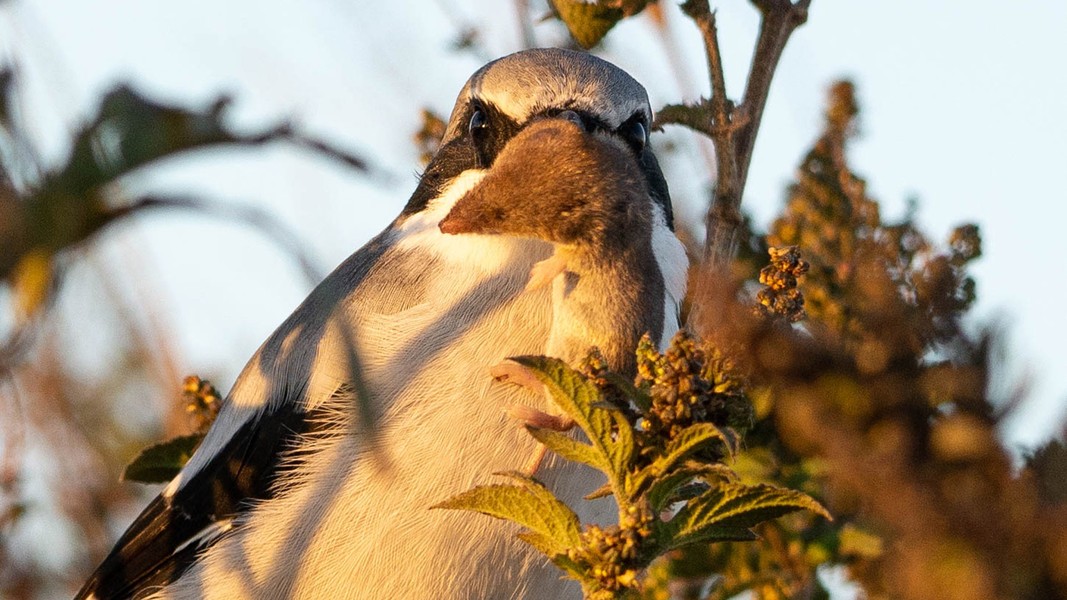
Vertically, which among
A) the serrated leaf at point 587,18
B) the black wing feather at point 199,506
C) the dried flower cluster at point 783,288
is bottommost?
the black wing feather at point 199,506

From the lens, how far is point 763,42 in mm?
2475

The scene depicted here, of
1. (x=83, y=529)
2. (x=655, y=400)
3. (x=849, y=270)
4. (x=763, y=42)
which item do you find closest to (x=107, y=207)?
(x=655, y=400)

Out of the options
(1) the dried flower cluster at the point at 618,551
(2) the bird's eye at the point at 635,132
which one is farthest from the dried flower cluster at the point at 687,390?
(2) the bird's eye at the point at 635,132

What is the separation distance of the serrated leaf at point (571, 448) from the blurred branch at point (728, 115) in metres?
0.55

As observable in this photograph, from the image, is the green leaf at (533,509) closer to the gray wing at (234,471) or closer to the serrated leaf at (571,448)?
the serrated leaf at (571,448)

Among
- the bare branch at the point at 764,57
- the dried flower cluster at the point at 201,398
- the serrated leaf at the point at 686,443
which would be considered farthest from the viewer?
the dried flower cluster at the point at 201,398

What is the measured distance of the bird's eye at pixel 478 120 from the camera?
311cm

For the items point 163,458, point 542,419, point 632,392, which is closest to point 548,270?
point 542,419

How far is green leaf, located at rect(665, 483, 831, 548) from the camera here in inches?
67.4

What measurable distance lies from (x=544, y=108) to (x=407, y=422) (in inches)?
29.5

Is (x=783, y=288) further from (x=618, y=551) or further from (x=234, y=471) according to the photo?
(x=234, y=471)

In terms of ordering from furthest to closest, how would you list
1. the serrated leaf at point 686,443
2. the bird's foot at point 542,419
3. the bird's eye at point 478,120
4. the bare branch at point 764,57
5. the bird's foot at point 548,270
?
the bird's eye at point 478,120, the bare branch at point 764,57, the bird's foot at point 548,270, the bird's foot at point 542,419, the serrated leaf at point 686,443

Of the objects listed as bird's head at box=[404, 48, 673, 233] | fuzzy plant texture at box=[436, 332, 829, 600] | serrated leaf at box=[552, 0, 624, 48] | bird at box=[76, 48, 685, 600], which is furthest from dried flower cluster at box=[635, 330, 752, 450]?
serrated leaf at box=[552, 0, 624, 48]

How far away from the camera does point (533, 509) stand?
1.78m
